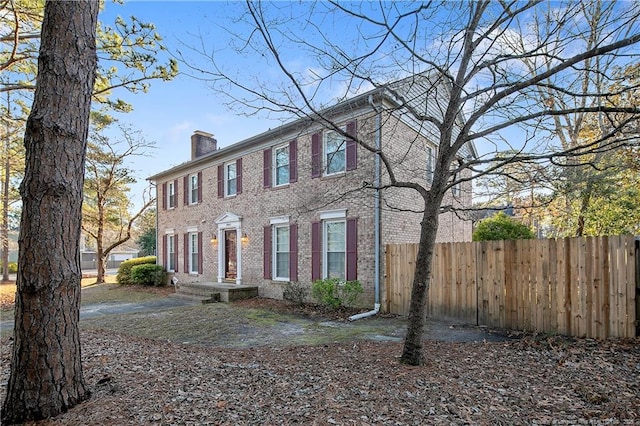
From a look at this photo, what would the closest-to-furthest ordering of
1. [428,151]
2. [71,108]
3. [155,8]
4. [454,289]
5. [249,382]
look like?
1. [71,108]
2. [249,382]
3. [155,8]
4. [454,289]
5. [428,151]

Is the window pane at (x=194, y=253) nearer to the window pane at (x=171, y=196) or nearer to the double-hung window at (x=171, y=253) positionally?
the double-hung window at (x=171, y=253)

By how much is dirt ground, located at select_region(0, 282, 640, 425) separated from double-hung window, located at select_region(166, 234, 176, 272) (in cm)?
1135

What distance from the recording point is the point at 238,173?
13547 millimetres

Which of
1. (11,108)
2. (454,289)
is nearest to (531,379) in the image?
(454,289)

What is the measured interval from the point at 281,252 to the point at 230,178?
4.15m

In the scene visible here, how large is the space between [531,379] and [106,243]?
1379 inches

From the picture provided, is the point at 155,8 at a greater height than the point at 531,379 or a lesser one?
greater

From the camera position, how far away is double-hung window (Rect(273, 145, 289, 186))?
38.8ft

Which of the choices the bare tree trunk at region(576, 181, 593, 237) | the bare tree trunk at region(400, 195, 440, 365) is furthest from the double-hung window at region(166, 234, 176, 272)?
the bare tree trunk at region(576, 181, 593, 237)

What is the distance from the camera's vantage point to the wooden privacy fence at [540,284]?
577cm

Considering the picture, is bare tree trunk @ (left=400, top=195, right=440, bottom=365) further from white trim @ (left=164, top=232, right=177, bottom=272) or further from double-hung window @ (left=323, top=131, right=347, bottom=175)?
white trim @ (left=164, top=232, right=177, bottom=272)

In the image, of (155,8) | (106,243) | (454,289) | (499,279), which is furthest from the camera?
(106,243)

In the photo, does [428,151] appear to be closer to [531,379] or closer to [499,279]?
[499,279]

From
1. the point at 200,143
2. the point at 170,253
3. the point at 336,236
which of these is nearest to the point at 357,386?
the point at 336,236
